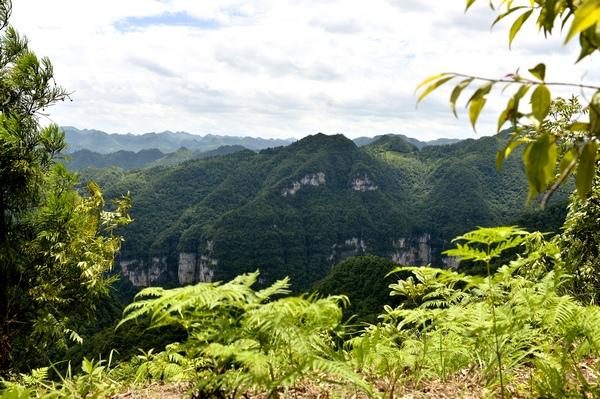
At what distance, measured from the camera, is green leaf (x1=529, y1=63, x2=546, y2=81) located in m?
1.21

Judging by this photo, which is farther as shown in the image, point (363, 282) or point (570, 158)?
point (363, 282)

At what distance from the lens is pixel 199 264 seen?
192 metres

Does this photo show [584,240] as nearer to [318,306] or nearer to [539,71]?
[318,306]

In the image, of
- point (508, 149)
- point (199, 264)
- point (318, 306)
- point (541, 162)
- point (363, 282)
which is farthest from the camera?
point (199, 264)

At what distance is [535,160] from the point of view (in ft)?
3.88

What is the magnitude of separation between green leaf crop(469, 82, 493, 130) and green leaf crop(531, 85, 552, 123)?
121 mm

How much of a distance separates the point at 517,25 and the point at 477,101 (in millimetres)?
681

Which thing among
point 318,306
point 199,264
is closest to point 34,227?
point 318,306

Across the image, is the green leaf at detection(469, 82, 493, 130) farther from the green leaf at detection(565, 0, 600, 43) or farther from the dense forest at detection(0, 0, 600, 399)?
the green leaf at detection(565, 0, 600, 43)

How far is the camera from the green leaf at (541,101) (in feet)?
3.91

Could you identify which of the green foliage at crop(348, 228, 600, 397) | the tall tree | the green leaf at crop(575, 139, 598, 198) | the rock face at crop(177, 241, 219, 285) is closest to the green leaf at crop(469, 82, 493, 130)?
the green leaf at crop(575, 139, 598, 198)

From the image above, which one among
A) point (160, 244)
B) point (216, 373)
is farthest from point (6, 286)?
point (160, 244)

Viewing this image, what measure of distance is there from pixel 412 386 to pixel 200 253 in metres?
193

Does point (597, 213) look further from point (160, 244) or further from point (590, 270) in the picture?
point (160, 244)
